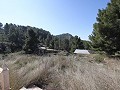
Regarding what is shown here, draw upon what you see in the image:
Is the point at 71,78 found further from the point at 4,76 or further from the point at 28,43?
the point at 28,43

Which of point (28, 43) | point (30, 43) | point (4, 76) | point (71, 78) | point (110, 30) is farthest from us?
point (30, 43)

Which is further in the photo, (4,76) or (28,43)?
(28,43)

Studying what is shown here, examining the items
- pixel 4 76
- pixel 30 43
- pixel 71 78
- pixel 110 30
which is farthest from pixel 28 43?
pixel 4 76

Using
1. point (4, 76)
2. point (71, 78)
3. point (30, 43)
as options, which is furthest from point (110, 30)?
point (30, 43)

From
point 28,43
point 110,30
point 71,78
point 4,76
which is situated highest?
point 110,30

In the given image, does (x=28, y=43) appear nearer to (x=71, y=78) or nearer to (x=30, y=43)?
(x=30, y=43)

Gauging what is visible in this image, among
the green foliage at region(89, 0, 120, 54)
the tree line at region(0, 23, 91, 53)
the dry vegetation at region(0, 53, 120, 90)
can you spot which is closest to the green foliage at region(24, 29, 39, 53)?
the tree line at region(0, 23, 91, 53)

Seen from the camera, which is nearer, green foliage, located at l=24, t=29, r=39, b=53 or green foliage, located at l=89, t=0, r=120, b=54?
green foliage, located at l=89, t=0, r=120, b=54

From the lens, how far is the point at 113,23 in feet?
52.6

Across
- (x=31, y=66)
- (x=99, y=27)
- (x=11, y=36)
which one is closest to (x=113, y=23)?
(x=99, y=27)

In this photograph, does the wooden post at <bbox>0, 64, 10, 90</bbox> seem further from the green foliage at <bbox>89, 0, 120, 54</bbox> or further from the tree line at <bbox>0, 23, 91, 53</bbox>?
the tree line at <bbox>0, 23, 91, 53</bbox>

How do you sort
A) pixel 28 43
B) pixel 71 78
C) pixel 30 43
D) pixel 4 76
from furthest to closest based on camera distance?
pixel 30 43
pixel 28 43
pixel 71 78
pixel 4 76

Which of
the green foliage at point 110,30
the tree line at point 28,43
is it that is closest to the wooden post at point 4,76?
the green foliage at point 110,30

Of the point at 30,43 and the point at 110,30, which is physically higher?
the point at 110,30
